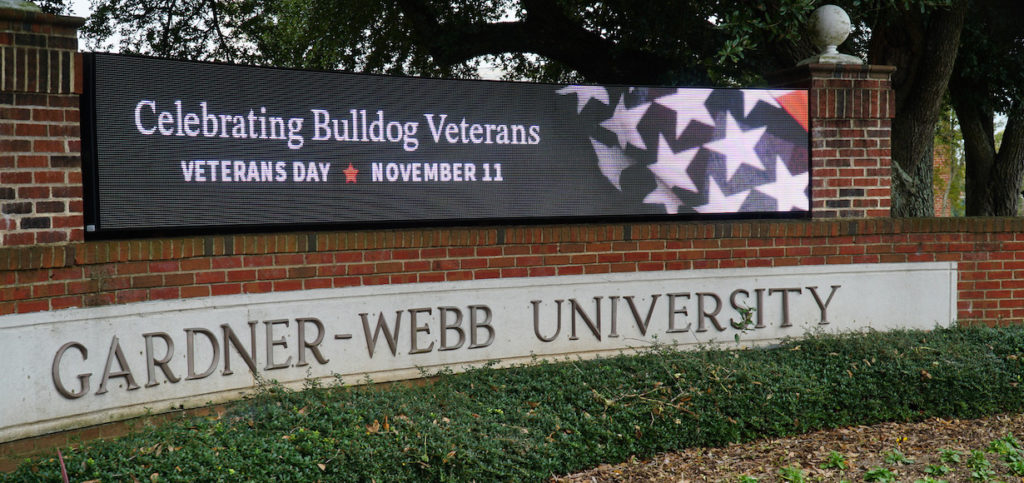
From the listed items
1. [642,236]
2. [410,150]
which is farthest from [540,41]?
[410,150]

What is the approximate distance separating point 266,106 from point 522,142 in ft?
5.70

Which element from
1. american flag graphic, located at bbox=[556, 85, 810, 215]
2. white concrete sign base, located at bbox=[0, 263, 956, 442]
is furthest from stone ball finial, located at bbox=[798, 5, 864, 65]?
white concrete sign base, located at bbox=[0, 263, 956, 442]

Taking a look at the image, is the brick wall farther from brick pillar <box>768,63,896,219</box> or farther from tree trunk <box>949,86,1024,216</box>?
tree trunk <box>949,86,1024,216</box>

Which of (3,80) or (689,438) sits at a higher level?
(3,80)

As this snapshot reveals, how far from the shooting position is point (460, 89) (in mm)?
6242

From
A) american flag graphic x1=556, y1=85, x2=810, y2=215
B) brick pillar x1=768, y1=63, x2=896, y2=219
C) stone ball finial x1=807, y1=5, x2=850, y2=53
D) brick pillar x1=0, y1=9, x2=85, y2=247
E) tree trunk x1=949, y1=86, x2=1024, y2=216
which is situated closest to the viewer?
brick pillar x1=0, y1=9, x2=85, y2=247

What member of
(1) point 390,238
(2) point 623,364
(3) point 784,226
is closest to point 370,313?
(1) point 390,238

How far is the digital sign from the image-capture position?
5242 millimetres

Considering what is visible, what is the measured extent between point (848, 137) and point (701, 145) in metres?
1.23

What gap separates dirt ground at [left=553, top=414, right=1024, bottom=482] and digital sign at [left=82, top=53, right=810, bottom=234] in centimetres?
191

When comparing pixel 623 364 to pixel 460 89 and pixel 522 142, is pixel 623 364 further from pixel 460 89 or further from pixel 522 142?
pixel 460 89

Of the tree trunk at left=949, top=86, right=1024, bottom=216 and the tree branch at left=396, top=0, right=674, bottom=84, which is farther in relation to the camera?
the tree trunk at left=949, top=86, right=1024, bottom=216

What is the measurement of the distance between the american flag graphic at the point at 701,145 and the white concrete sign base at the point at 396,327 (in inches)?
21.9

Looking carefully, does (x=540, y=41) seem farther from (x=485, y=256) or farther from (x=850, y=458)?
(x=850, y=458)
